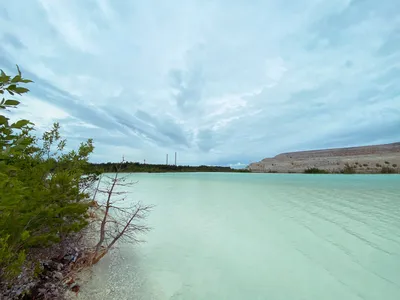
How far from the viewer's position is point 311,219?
8648mm

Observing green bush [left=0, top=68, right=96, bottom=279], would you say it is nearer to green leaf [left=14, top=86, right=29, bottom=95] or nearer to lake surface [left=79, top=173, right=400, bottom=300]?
green leaf [left=14, top=86, right=29, bottom=95]

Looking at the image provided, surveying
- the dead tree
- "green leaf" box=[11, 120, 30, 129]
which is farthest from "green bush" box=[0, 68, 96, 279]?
the dead tree

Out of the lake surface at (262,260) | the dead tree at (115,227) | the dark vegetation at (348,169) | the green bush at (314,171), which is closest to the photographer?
the lake surface at (262,260)

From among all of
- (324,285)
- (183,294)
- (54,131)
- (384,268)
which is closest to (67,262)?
(183,294)

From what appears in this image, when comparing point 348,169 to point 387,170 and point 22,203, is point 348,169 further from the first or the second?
point 22,203

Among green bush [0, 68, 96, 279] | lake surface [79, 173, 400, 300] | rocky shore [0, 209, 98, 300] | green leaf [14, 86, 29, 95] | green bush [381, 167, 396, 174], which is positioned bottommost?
lake surface [79, 173, 400, 300]

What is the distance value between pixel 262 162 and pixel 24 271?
5930 cm

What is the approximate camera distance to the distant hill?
118 ft

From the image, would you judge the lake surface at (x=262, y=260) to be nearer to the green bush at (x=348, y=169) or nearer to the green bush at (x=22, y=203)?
the green bush at (x=22, y=203)

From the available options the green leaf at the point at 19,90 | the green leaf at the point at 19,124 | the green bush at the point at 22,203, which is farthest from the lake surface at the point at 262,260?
the green leaf at the point at 19,90

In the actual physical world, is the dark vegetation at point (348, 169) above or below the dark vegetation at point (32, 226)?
above

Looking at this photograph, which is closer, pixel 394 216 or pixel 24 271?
pixel 24 271

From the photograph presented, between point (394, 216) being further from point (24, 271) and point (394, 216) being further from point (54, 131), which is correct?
point (54, 131)

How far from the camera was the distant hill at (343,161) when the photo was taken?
36.0 meters
